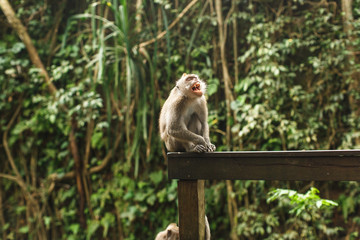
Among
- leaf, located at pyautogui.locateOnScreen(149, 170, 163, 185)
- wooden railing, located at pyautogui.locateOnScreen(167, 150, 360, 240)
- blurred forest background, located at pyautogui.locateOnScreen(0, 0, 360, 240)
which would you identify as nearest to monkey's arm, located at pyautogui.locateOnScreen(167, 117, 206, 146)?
Answer: wooden railing, located at pyautogui.locateOnScreen(167, 150, 360, 240)

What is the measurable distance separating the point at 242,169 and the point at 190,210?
0.33 metres

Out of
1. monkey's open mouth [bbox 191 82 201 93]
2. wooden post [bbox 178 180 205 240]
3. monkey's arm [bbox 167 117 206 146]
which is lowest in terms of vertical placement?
wooden post [bbox 178 180 205 240]

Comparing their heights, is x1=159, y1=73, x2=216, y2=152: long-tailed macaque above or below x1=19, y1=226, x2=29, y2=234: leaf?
above

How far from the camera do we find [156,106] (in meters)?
4.26

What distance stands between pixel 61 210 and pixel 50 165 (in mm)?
628

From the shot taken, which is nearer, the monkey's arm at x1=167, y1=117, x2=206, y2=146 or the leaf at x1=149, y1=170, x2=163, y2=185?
the monkey's arm at x1=167, y1=117, x2=206, y2=146

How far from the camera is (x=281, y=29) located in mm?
3990

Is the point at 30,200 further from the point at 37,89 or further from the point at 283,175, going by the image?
the point at 283,175

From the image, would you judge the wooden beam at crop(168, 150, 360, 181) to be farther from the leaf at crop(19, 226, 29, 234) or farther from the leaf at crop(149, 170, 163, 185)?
the leaf at crop(19, 226, 29, 234)

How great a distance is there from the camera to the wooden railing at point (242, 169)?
1.48 metres

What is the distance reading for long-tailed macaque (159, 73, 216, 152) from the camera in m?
2.18

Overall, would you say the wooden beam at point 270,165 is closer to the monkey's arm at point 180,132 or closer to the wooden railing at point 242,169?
the wooden railing at point 242,169

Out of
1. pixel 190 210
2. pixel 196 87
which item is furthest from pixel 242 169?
pixel 196 87

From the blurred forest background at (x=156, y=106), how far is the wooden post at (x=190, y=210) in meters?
1.93
